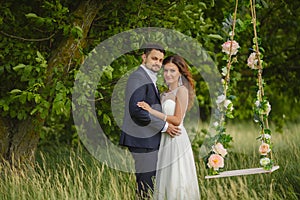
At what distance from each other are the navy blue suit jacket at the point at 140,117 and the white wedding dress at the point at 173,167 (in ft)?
0.43

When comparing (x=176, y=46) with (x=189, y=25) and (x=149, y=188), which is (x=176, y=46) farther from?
(x=149, y=188)

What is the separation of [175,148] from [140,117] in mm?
476

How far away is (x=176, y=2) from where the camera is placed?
6367mm

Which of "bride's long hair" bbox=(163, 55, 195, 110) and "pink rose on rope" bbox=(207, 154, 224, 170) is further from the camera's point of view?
"bride's long hair" bbox=(163, 55, 195, 110)

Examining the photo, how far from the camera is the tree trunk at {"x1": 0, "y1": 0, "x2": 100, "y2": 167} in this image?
6117 mm

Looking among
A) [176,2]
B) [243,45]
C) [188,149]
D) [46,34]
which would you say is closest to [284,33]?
[243,45]

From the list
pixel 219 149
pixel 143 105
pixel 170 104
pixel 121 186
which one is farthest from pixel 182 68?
pixel 121 186

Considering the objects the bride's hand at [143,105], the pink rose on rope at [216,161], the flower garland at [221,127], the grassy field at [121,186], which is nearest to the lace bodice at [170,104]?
the bride's hand at [143,105]

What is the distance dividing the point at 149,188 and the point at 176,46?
212cm

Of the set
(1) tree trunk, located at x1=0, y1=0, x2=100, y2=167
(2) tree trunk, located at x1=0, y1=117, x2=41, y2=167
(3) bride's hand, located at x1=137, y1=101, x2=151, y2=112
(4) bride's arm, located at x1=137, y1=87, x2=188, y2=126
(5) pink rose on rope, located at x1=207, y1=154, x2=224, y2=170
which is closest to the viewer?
(5) pink rose on rope, located at x1=207, y1=154, x2=224, y2=170

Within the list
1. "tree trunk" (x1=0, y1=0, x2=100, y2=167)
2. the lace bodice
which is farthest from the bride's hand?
"tree trunk" (x1=0, y1=0, x2=100, y2=167)

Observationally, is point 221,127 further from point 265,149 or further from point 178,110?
point 178,110

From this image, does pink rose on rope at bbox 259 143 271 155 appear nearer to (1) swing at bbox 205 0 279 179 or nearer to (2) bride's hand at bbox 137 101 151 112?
(1) swing at bbox 205 0 279 179

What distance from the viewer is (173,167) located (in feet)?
15.9
